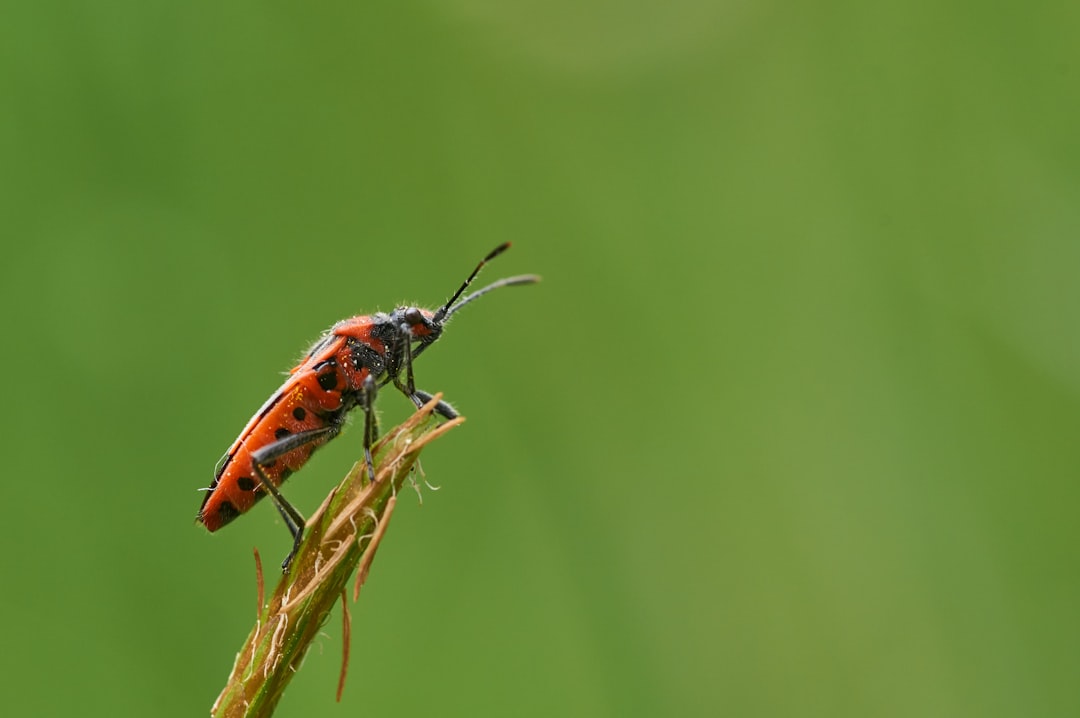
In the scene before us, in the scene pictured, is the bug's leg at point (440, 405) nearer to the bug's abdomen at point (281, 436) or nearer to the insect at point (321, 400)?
the insect at point (321, 400)

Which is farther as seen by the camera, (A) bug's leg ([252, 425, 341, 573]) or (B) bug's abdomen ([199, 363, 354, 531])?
(B) bug's abdomen ([199, 363, 354, 531])

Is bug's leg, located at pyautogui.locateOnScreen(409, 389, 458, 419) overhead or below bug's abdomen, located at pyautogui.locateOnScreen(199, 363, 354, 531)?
below

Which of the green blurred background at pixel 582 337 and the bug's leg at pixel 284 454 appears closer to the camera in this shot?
the bug's leg at pixel 284 454

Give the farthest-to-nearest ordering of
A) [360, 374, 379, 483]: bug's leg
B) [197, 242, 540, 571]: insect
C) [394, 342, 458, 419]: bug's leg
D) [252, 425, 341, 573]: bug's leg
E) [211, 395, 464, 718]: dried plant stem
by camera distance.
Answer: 1. [394, 342, 458, 419]: bug's leg
2. [197, 242, 540, 571]: insect
3. [360, 374, 379, 483]: bug's leg
4. [252, 425, 341, 573]: bug's leg
5. [211, 395, 464, 718]: dried plant stem

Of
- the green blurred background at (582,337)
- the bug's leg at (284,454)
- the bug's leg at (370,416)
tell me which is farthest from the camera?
the green blurred background at (582,337)

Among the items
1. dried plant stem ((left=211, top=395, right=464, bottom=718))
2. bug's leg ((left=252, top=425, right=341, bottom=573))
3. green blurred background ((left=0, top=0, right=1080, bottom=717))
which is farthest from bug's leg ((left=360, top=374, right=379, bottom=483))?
green blurred background ((left=0, top=0, right=1080, bottom=717))

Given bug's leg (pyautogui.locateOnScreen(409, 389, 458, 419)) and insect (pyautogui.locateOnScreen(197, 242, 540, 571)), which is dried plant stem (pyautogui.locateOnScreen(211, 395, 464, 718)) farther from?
bug's leg (pyautogui.locateOnScreen(409, 389, 458, 419))

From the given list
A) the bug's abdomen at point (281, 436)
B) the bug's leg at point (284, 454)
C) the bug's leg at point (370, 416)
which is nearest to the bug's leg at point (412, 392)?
the bug's abdomen at point (281, 436)
